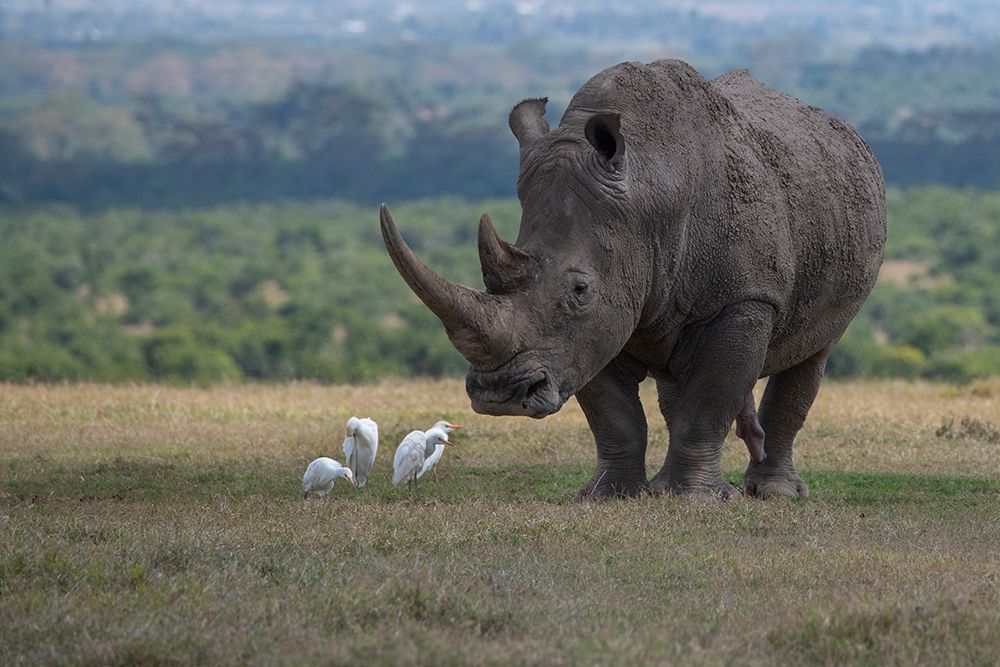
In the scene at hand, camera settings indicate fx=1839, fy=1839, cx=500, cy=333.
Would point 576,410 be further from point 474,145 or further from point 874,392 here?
point 474,145

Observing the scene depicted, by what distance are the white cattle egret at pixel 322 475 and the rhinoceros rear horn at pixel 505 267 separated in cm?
208

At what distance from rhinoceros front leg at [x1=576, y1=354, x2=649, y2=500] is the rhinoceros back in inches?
36.7

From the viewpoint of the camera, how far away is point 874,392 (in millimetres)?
18953

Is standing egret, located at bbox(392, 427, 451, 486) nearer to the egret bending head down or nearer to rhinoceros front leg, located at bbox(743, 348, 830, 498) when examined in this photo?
the egret bending head down

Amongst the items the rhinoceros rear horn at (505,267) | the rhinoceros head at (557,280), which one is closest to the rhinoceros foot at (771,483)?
the rhinoceros head at (557,280)

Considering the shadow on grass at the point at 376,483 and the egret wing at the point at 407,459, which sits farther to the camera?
the egret wing at the point at 407,459

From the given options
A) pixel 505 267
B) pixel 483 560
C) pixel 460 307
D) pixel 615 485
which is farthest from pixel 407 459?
pixel 483 560

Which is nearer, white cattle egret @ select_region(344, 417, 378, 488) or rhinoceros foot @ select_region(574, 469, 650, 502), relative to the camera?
rhinoceros foot @ select_region(574, 469, 650, 502)

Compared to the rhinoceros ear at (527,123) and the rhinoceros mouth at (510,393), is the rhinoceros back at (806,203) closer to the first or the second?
the rhinoceros ear at (527,123)

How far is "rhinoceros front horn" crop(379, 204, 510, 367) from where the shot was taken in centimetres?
849

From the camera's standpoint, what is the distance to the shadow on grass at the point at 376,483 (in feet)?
36.0

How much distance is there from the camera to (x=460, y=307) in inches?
343

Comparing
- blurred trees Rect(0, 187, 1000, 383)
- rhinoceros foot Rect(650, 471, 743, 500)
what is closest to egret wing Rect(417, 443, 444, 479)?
rhinoceros foot Rect(650, 471, 743, 500)

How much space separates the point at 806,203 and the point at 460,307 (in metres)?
2.89
